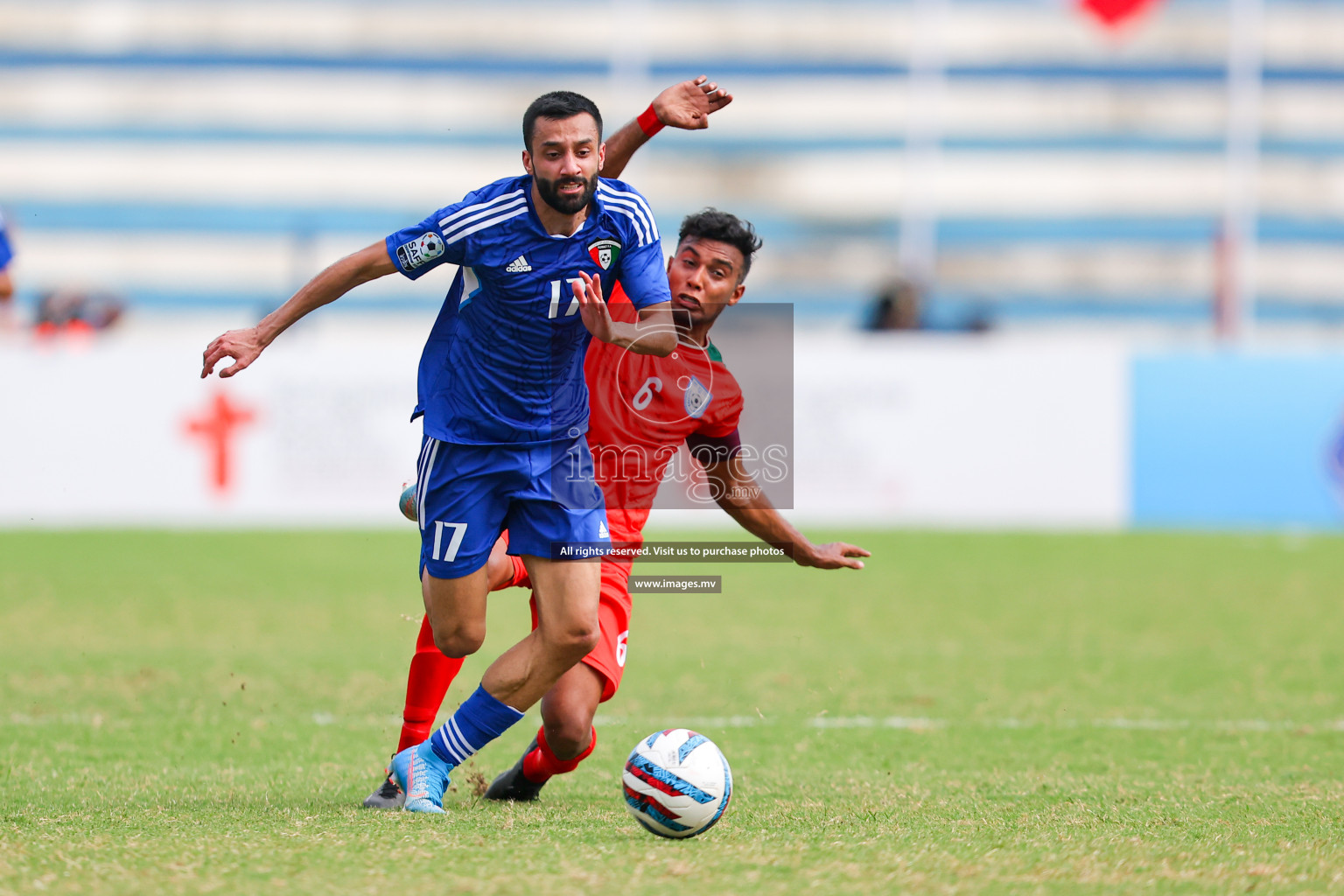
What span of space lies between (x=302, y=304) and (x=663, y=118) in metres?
1.46

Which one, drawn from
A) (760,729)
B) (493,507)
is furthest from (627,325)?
(760,729)

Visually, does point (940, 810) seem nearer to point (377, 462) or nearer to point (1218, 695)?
point (1218, 695)

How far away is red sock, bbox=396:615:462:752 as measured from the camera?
18.7 ft

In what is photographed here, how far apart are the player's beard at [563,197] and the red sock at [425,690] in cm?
153

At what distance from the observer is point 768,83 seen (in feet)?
119

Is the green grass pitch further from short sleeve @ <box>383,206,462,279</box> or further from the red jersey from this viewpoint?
short sleeve @ <box>383,206,462,279</box>

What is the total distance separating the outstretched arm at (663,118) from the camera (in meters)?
5.69

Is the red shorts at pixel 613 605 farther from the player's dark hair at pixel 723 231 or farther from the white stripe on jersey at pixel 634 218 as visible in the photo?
the white stripe on jersey at pixel 634 218

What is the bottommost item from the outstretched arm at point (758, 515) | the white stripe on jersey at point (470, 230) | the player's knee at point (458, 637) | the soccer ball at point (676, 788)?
the soccer ball at point (676, 788)

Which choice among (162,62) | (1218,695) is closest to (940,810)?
(1218,695)

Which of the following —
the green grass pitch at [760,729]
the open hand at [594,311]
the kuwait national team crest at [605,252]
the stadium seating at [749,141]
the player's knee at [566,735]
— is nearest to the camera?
the green grass pitch at [760,729]

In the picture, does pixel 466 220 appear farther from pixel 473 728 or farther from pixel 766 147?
pixel 766 147

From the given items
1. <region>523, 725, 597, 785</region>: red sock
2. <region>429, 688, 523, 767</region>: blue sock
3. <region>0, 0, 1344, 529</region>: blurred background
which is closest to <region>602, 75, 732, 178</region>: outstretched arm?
<region>429, 688, 523, 767</region>: blue sock

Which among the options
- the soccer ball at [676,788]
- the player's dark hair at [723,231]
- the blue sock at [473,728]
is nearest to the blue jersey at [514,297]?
the player's dark hair at [723,231]
